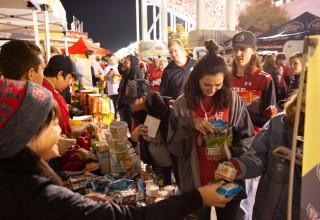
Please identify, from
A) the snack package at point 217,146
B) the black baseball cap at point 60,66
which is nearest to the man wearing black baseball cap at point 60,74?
the black baseball cap at point 60,66

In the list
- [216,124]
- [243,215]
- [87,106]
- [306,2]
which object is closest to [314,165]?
[216,124]

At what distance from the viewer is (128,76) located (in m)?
7.10

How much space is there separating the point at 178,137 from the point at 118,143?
1.61 ft

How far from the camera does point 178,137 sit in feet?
8.07

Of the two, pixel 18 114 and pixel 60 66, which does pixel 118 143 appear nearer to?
pixel 60 66

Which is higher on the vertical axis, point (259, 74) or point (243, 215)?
point (259, 74)

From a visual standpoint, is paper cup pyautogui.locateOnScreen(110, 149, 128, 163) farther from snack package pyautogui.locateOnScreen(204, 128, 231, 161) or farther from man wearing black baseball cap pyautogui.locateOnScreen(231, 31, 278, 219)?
man wearing black baseball cap pyautogui.locateOnScreen(231, 31, 278, 219)

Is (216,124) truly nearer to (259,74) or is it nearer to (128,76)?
(259,74)

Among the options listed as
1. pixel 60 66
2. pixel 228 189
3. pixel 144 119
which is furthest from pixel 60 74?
pixel 228 189

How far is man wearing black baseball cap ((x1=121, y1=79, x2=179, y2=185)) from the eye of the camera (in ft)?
9.48

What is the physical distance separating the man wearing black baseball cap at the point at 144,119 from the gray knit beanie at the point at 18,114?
1763 mm

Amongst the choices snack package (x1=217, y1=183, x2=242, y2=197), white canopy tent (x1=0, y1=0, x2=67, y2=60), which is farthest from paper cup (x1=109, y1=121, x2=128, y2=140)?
white canopy tent (x1=0, y1=0, x2=67, y2=60)

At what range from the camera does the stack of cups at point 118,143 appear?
2.48 metres

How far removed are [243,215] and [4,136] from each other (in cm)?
255
